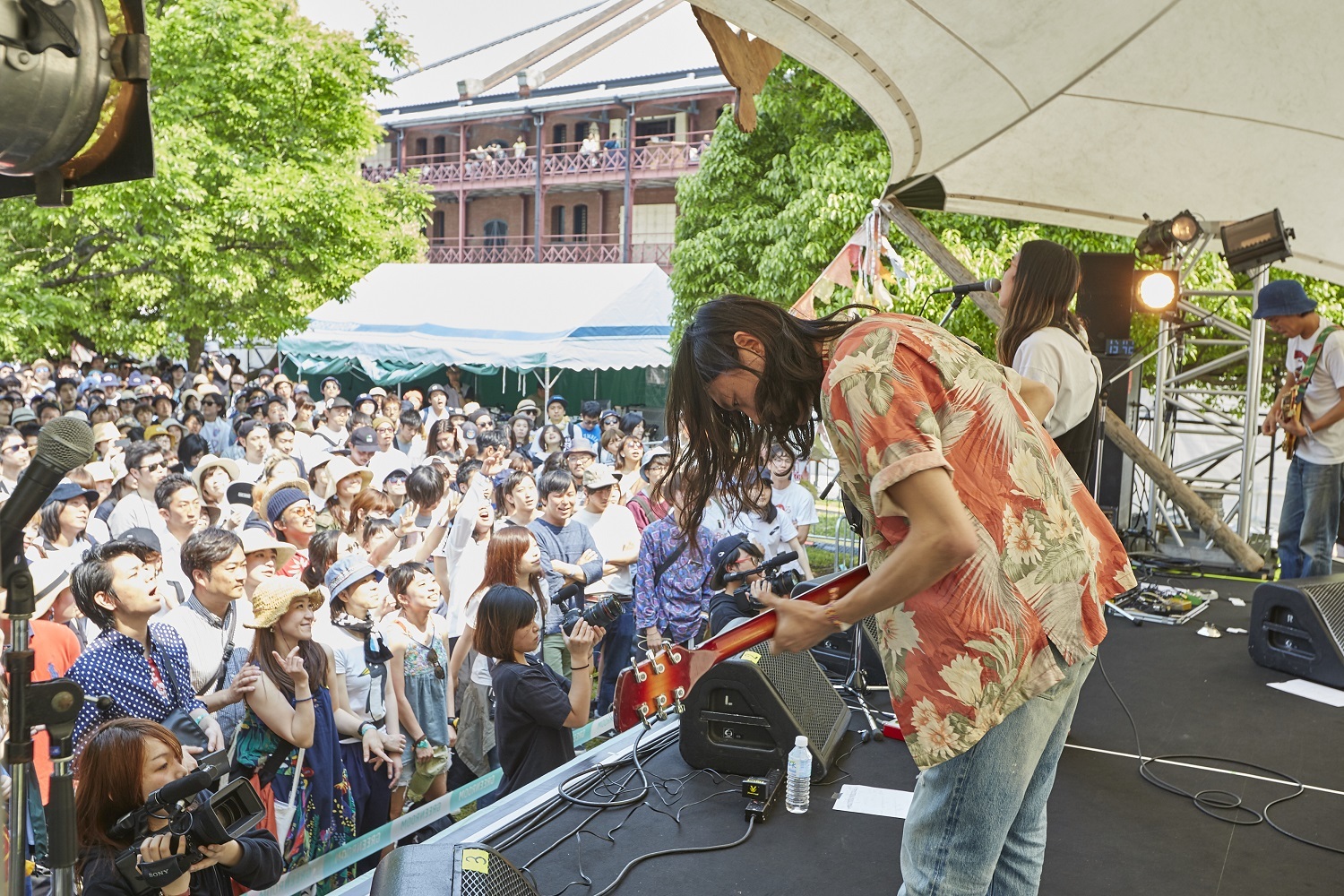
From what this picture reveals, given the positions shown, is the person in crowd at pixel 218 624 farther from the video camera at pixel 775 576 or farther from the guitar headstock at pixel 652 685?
the guitar headstock at pixel 652 685

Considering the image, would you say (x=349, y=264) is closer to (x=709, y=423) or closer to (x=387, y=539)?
(x=387, y=539)

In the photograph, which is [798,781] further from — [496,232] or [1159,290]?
[496,232]

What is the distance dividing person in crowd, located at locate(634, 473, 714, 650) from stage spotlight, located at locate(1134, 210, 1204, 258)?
3.70 m

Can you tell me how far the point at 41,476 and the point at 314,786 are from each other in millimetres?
2521

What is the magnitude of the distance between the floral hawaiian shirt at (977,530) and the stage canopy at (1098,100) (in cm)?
223

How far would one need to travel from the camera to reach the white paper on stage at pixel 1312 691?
4371 mm

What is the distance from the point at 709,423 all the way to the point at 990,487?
476 millimetres

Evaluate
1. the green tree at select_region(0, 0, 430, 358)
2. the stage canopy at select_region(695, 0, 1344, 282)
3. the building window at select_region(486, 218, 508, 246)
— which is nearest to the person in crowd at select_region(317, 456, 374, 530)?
the stage canopy at select_region(695, 0, 1344, 282)

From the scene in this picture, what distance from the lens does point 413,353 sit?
18531 mm

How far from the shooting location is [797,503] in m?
6.86

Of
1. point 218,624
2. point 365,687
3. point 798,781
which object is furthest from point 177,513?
point 798,781

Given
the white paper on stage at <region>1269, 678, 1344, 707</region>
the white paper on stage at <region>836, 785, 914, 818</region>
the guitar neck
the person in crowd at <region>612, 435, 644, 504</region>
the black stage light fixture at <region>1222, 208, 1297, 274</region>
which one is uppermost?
the black stage light fixture at <region>1222, 208, 1297, 274</region>

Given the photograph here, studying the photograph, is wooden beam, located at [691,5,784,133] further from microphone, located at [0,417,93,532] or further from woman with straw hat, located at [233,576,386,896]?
microphone, located at [0,417,93,532]

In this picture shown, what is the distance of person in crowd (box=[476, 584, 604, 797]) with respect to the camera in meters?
3.76
